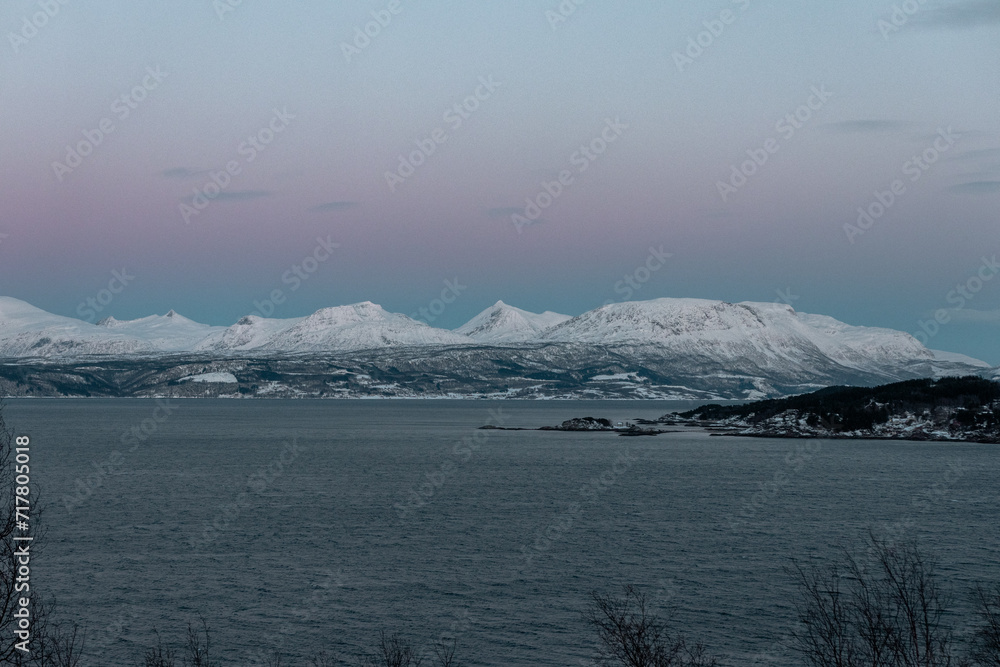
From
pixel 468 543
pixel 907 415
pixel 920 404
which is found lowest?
pixel 468 543

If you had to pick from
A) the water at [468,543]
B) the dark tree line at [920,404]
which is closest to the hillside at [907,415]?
the dark tree line at [920,404]

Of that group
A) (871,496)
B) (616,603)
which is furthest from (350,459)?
(616,603)

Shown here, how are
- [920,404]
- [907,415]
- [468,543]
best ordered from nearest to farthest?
[468,543] → [907,415] → [920,404]

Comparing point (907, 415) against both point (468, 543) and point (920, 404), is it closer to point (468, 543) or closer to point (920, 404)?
point (920, 404)

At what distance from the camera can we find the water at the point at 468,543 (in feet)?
131

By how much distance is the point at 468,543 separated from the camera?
190ft

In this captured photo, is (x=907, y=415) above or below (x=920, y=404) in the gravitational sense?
below

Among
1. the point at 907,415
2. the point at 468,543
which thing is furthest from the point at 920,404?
the point at 468,543

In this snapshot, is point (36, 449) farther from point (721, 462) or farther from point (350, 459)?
point (721, 462)

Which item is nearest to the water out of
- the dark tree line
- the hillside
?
the hillside

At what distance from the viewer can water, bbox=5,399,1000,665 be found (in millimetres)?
39781

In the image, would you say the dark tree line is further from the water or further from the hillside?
the water

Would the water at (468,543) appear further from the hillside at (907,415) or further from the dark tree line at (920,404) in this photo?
the dark tree line at (920,404)

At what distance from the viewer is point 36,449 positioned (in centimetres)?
14125
